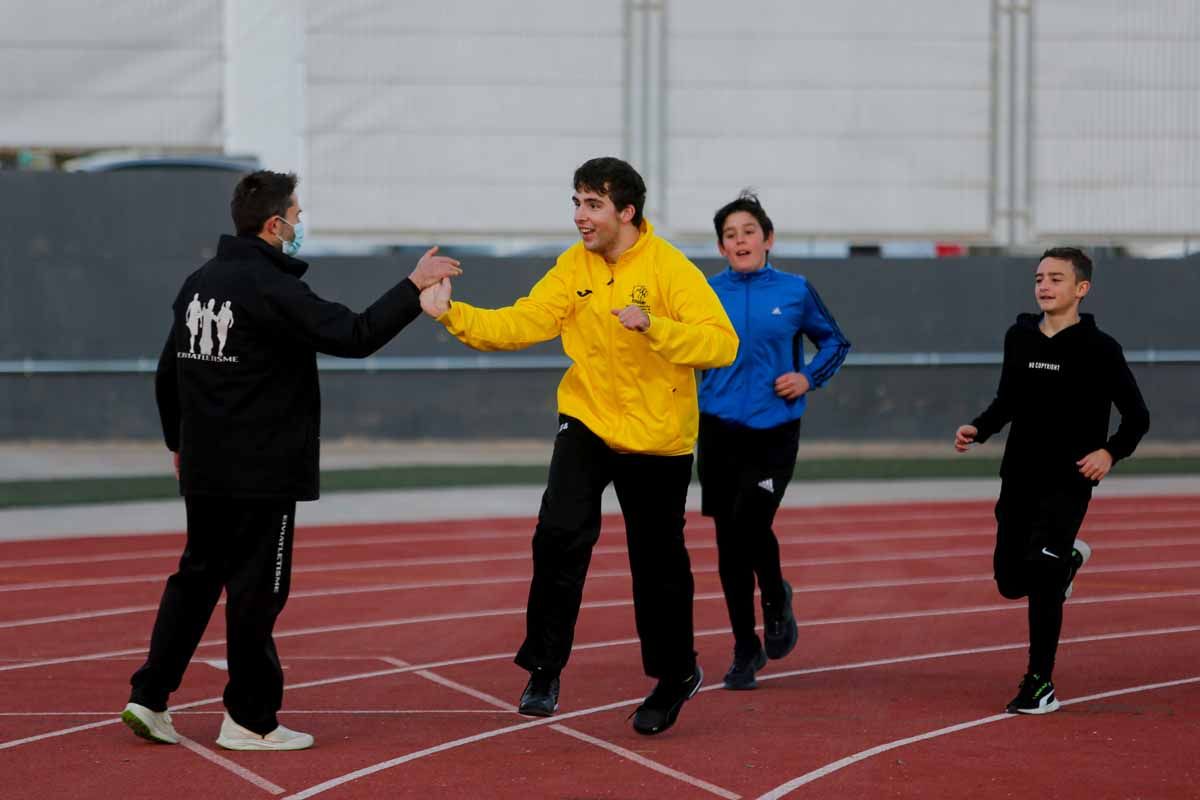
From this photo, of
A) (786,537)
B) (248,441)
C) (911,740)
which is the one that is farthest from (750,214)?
(786,537)

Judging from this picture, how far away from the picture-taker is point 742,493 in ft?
23.9

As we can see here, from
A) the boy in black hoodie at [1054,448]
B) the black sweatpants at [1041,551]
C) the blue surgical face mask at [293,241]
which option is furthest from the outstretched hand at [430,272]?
the black sweatpants at [1041,551]

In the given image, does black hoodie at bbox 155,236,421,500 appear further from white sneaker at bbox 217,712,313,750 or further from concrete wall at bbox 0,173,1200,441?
concrete wall at bbox 0,173,1200,441

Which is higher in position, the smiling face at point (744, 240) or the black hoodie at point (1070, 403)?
the smiling face at point (744, 240)

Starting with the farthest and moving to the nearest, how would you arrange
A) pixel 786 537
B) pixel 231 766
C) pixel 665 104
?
pixel 665 104 → pixel 786 537 → pixel 231 766

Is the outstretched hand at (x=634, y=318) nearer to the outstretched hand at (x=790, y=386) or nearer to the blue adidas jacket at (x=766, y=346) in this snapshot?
the blue adidas jacket at (x=766, y=346)

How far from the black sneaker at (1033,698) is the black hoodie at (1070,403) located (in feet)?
2.41

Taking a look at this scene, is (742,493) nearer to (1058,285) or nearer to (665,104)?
(1058,285)

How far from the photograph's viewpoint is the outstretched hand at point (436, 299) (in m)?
5.81

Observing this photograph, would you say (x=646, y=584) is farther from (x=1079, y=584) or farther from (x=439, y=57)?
(x=439, y=57)

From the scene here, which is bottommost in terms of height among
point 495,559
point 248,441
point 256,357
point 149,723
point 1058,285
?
point 495,559

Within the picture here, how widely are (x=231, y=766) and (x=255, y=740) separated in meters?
0.22

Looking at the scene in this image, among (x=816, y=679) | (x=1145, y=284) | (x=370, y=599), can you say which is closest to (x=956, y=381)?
(x=1145, y=284)

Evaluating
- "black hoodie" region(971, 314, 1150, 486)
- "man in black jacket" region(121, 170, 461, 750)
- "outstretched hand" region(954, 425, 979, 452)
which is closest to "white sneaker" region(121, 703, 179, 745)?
"man in black jacket" region(121, 170, 461, 750)
